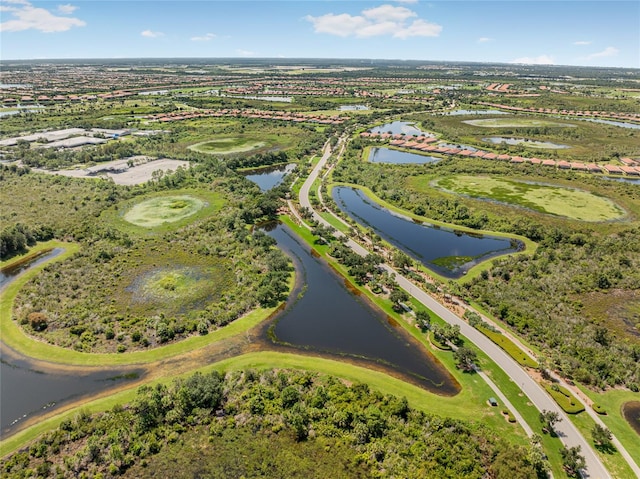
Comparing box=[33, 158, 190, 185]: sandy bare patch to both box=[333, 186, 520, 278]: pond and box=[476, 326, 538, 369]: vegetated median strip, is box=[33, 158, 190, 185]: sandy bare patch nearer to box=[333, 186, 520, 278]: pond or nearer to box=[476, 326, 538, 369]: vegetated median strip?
box=[333, 186, 520, 278]: pond

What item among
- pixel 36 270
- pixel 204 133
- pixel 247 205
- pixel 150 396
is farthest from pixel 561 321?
pixel 204 133

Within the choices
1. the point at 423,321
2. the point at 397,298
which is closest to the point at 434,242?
the point at 397,298

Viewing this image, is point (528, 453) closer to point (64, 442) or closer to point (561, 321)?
Answer: point (561, 321)

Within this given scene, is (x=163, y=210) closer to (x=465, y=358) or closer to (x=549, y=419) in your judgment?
(x=465, y=358)

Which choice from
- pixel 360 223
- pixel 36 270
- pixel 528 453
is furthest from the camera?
pixel 360 223

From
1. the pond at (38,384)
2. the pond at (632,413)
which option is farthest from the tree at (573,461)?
the pond at (38,384)

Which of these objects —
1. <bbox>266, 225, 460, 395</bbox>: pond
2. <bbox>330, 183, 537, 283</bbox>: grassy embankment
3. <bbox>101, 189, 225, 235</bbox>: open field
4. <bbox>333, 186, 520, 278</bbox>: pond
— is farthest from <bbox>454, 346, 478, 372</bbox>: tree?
<bbox>101, 189, 225, 235</bbox>: open field

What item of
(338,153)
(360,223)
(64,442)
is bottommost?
(64,442)
